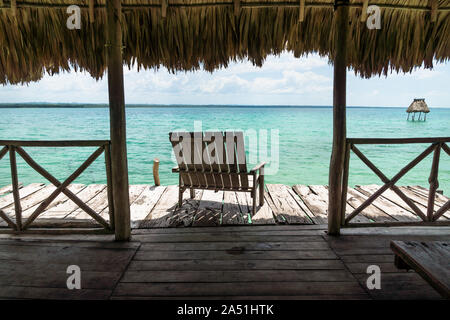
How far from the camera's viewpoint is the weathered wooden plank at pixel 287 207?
9.62ft

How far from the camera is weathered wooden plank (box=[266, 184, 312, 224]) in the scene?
2931mm

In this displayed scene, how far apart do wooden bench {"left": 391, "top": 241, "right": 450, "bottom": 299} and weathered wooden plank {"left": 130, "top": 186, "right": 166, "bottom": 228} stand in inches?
87.0

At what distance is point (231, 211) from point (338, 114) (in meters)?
1.54

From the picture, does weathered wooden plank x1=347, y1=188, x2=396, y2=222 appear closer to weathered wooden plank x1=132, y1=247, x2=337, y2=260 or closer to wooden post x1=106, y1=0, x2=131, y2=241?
weathered wooden plank x1=132, y1=247, x2=337, y2=260

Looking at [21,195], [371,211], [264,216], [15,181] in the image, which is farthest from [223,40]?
[21,195]

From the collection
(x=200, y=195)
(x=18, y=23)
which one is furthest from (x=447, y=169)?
(x=18, y=23)

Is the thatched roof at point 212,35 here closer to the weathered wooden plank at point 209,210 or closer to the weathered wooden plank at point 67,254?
the weathered wooden plank at point 209,210

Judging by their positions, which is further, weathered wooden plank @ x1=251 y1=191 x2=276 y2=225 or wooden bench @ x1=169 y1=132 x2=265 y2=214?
wooden bench @ x1=169 y1=132 x2=265 y2=214

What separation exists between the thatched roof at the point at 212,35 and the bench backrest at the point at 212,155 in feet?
2.49

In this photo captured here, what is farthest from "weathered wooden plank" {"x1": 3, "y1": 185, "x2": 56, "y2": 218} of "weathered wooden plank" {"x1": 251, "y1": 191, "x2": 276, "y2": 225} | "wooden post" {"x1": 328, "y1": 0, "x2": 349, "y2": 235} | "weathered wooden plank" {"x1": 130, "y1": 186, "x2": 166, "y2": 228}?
"wooden post" {"x1": 328, "y1": 0, "x2": 349, "y2": 235}

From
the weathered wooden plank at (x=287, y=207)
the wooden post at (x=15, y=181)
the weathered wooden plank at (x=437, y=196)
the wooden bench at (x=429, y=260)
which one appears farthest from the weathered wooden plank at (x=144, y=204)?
the weathered wooden plank at (x=437, y=196)

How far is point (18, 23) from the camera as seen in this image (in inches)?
105
